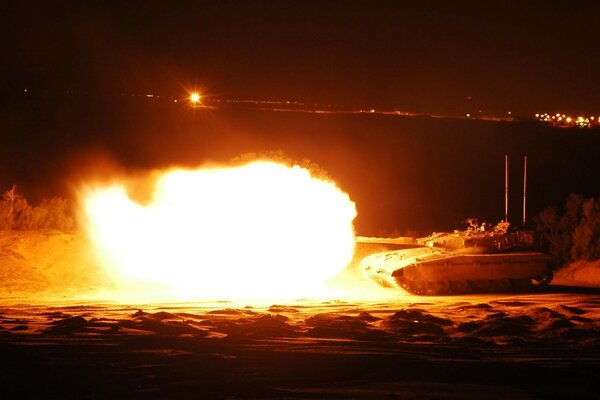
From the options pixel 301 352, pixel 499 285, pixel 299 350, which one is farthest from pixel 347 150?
pixel 301 352

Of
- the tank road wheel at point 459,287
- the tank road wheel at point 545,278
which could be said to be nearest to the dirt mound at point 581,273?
the tank road wheel at point 545,278

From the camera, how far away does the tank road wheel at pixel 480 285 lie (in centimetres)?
2147

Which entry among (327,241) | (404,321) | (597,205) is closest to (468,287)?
(327,241)

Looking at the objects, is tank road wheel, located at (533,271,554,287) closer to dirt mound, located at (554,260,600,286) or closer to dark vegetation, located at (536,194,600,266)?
dirt mound, located at (554,260,600,286)

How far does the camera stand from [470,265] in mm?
21188

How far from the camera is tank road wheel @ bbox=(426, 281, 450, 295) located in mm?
20922

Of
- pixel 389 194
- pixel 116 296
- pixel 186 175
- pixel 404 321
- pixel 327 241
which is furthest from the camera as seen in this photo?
pixel 389 194

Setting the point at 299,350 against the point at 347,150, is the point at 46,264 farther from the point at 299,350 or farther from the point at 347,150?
the point at 347,150

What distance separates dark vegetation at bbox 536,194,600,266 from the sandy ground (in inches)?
Answer: 473

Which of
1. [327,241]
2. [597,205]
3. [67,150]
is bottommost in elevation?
[327,241]

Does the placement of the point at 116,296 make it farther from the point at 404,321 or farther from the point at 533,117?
the point at 533,117

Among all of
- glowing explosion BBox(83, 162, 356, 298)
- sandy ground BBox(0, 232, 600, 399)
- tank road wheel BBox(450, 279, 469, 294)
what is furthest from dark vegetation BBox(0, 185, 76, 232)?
tank road wheel BBox(450, 279, 469, 294)

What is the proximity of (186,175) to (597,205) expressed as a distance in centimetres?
1657

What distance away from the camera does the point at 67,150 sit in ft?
178
